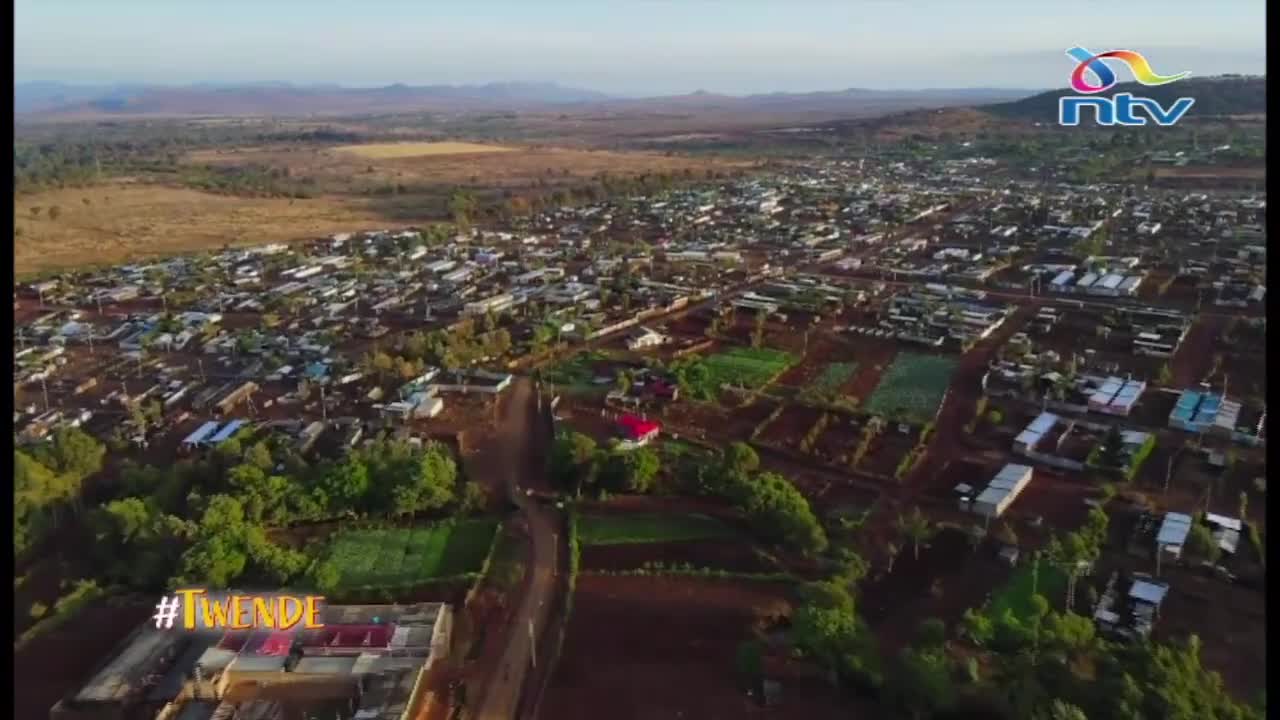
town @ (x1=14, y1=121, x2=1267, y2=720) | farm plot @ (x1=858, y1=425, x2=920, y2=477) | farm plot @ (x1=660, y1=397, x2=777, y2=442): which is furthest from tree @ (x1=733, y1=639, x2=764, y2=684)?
farm plot @ (x1=660, y1=397, x2=777, y2=442)

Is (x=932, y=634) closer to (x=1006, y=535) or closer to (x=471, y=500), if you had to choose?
(x=1006, y=535)

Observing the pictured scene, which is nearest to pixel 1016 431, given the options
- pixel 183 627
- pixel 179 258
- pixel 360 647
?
pixel 360 647

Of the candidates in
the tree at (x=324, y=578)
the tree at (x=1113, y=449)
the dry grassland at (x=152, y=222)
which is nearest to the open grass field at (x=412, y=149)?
the dry grassland at (x=152, y=222)

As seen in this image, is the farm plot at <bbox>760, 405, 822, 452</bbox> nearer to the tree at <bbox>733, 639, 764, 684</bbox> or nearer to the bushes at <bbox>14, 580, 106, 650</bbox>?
the tree at <bbox>733, 639, 764, 684</bbox>

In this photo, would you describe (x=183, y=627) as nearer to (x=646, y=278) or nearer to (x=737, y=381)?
(x=737, y=381)

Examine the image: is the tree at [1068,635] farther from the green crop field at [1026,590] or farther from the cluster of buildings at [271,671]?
the cluster of buildings at [271,671]

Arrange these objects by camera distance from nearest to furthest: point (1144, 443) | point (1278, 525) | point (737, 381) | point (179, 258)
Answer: point (1278, 525) → point (1144, 443) → point (737, 381) → point (179, 258)
